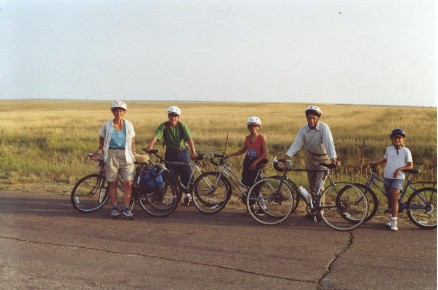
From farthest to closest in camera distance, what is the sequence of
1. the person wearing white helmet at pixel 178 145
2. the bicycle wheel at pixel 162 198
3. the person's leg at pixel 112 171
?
the person wearing white helmet at pixel 178 145 < the bicycle wheel at pixel 162 198 < the person's leg at pixel 112 171

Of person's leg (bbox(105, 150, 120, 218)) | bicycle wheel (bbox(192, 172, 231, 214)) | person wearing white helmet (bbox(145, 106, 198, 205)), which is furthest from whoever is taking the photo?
person wearing white helmet (bbox(145, 106, 198, 205))

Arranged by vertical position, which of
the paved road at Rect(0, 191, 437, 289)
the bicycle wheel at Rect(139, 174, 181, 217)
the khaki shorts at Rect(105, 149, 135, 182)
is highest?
the khaki shorts at Rect(105, 149, 135, 182)

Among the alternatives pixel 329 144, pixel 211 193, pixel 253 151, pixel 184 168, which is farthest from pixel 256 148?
pixel 184 168

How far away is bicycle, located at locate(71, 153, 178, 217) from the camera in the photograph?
8.10 m

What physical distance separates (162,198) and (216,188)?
35.4 inches

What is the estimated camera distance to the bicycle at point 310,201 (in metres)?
7.25

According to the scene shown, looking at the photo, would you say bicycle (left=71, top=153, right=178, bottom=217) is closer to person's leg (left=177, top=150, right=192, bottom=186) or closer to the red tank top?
person's leg (left=177, top=150, right=192, bottom=186)

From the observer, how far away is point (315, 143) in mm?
7820

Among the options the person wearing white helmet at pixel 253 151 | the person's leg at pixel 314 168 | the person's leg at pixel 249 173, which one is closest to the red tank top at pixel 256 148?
the person wearing white helmet at pixel 253 151

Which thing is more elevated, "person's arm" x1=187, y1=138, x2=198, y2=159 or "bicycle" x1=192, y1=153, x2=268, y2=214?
"person's arm" x1=187, y1=138, x2=198, y2=159

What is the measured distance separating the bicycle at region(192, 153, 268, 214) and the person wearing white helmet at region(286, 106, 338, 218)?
0.75 metres

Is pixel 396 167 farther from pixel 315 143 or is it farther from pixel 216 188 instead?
pixel 216 188

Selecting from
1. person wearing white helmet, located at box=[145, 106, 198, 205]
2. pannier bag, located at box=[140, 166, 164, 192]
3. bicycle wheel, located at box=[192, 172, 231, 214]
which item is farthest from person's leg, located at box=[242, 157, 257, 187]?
pannier bag, located at box=[140, 166, 164, 192]

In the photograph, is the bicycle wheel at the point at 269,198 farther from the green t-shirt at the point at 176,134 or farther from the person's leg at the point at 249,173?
the green t-shirt at the point at 176,134
